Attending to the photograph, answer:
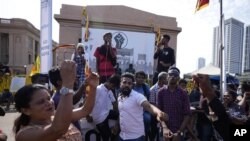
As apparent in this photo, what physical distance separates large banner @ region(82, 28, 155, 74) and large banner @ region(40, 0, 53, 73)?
17.0 m

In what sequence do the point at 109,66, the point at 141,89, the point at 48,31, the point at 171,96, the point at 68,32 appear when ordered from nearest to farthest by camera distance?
1. the point at 171,96
2. the point at 141,89
3. the point at 109,66
4. the point at 48,31
5. the point at 68,32

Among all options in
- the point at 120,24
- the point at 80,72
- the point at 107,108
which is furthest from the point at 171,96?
the point at 120,24

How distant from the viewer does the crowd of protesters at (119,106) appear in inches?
96.0

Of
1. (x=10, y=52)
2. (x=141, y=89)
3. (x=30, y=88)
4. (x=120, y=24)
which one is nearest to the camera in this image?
(x=30, y=88)

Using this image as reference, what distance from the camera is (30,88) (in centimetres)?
272

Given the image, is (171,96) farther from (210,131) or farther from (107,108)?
(210,131)

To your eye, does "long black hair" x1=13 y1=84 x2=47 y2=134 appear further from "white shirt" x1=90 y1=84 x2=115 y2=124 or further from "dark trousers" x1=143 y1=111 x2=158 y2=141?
"dark trousers" x1=143 y1=111 x2=158 y2=141

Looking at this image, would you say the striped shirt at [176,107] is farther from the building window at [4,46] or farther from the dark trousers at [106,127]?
the building window at [4,46]

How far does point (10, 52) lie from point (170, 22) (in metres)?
35.0

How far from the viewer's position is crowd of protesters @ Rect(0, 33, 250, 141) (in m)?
2.44

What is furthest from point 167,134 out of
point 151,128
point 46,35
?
point 46,35

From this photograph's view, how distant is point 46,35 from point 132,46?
1923 cm

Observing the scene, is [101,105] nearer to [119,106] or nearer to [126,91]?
[119,106]

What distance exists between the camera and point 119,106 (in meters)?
5.16
